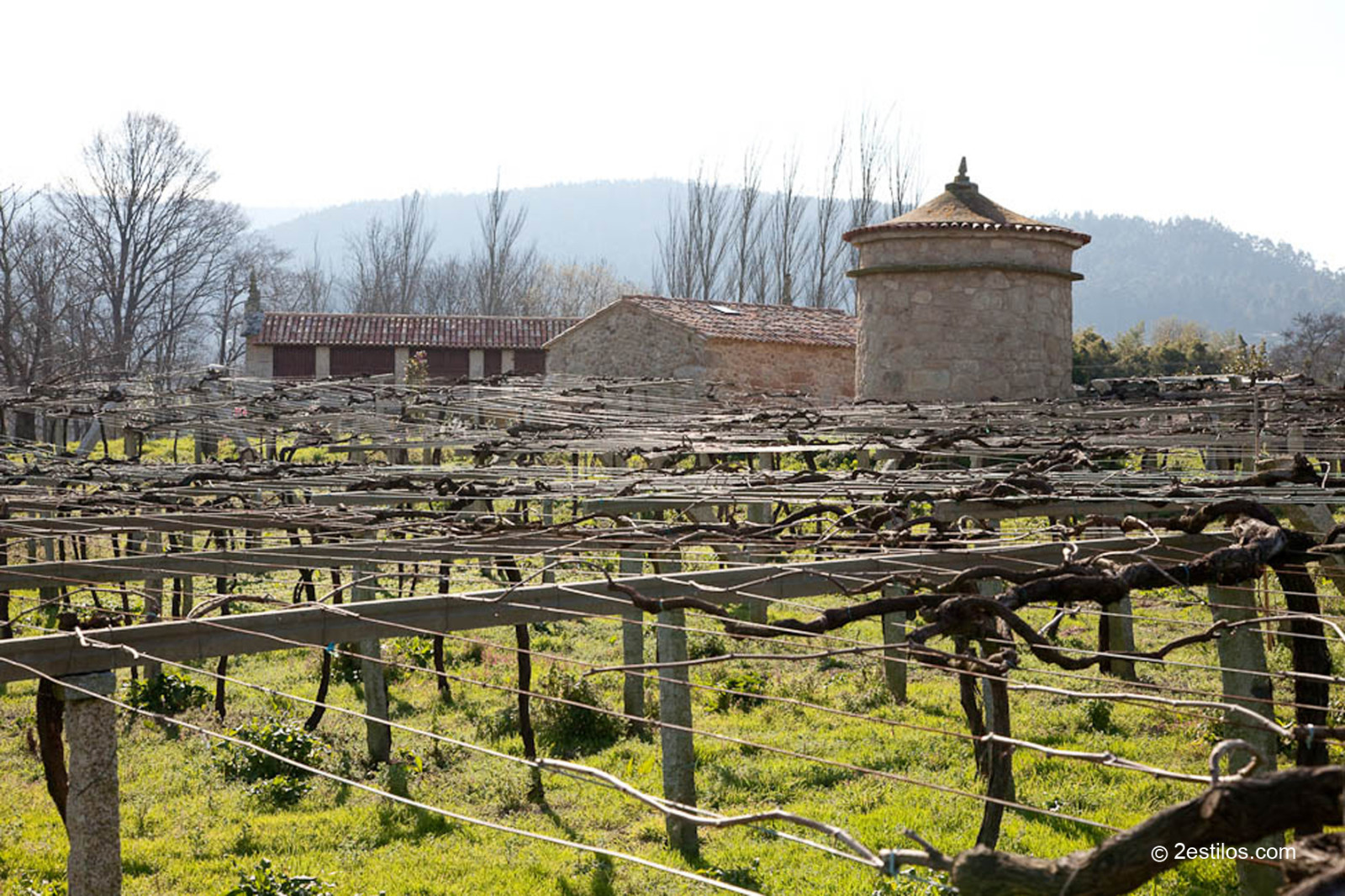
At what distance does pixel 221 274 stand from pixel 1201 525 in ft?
177

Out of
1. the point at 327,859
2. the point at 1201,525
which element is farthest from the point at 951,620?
the point at 327,859

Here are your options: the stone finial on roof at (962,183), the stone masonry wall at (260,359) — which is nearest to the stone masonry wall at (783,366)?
the stone finial on roof at (962,183)

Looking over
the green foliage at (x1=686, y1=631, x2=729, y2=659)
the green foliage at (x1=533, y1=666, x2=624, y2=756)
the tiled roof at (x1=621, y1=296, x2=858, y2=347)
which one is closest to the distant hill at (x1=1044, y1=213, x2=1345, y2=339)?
the tiled roof at (x1=621, y1=296, x2=858, y2=347)

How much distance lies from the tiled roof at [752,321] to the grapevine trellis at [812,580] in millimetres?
12341

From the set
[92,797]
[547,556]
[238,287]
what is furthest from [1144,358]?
[238,287]

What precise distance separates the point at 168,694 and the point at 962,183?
1322 cm

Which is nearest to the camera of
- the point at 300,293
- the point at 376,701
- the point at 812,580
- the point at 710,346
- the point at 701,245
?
the point at 812,580

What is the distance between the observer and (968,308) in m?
16.9

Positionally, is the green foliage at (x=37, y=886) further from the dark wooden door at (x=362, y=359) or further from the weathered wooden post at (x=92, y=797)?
the dark wooden door at (x=362, y=359)

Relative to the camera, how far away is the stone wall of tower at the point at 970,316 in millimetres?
16797

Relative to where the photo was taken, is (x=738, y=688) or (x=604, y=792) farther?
(x=738, y=688)

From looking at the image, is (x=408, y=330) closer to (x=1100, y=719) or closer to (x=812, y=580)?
(x=1100, y=719)

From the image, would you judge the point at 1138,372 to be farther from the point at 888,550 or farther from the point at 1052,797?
the point at 888,550

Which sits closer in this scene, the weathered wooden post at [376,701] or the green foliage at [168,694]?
the weathered wooden post at [376,701]
